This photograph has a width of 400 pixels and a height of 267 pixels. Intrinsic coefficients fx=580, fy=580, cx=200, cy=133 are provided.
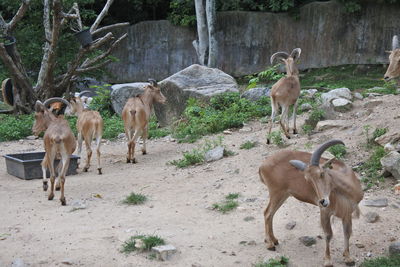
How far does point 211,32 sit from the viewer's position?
1973 centimetres

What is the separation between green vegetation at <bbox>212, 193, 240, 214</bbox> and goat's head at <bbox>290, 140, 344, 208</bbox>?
79.0 inches

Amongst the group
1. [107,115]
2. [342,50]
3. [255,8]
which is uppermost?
[255,8]

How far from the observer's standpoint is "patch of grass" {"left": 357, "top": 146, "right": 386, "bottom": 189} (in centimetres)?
840

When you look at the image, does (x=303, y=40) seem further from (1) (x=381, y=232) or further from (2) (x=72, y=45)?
(1) (x=381, y=232)

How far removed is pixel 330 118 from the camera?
12062 millimetres

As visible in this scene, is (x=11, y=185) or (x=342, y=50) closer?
(x=11, y=185)

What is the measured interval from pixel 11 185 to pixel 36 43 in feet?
30.6

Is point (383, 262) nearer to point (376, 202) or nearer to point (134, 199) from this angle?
point (376, 202)

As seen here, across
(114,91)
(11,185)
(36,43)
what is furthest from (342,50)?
(11,185)

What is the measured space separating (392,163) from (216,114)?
19.4ft

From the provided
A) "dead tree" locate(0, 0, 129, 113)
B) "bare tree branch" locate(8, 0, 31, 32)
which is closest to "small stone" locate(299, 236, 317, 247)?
"dead tree" locate(0, 0, 129, 113)

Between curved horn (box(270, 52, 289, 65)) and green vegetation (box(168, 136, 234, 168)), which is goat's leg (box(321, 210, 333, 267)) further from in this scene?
curved horn (box(270, 52, 289, 65))

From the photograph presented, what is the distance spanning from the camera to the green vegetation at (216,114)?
13.0m

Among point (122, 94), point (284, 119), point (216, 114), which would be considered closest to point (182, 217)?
point (284, 119)
